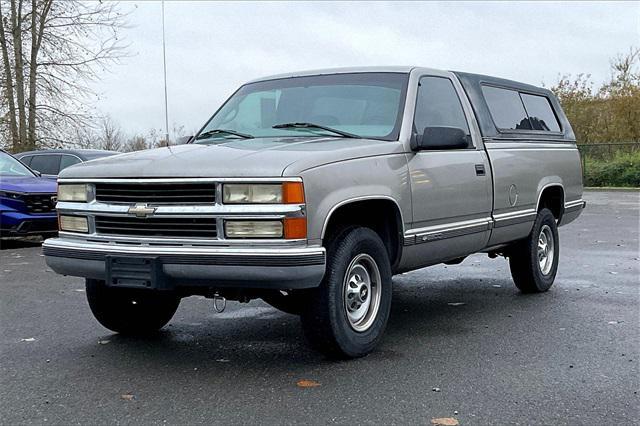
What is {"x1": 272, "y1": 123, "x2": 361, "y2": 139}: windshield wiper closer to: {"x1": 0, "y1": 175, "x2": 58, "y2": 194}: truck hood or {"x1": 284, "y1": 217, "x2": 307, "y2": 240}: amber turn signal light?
{"x1": 284, "y1": 217, "x2": 307, "y2": 240}: amber turn signal light

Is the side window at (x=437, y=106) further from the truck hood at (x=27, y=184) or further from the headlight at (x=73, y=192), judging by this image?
the truck hood at (x=27, y=184)

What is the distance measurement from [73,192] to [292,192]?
5.38ft

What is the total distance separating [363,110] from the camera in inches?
231

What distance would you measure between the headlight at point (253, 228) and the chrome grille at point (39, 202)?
7910mm

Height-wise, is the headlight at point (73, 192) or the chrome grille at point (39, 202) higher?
the headlight at point (73, 192)

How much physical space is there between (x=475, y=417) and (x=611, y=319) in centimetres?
284

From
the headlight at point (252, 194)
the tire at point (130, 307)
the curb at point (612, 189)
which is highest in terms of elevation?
the headlight at point (252, 194)

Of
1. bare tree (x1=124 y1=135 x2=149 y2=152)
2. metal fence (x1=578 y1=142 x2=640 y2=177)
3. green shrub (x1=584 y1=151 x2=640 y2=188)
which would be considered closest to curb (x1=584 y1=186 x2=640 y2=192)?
green shrub (x1=584 y1=151 x2=640 y2=188)

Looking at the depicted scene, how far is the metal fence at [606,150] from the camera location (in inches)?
1257

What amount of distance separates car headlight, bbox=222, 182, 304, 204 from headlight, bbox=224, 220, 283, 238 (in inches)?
4.6

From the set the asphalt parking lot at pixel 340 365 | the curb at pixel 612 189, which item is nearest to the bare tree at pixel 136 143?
the curb at pixel 612 189

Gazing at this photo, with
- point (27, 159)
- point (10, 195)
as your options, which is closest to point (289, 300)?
point (10, 195)

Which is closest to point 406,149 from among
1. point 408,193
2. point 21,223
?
point 408,193

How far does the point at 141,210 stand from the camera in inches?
186
